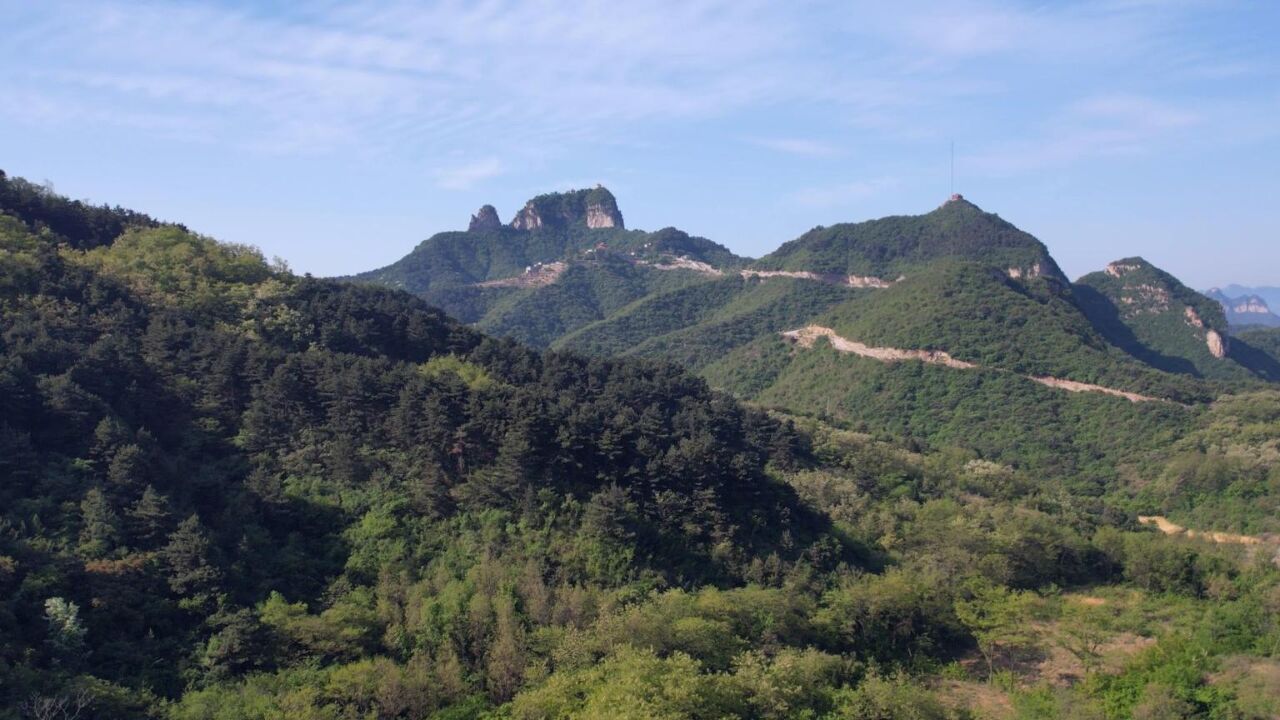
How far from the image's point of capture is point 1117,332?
113375 mm

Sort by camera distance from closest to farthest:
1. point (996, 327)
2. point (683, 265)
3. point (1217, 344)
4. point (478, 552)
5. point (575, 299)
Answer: point (478, 552)
point (996, 327)
point (1217, 344)
point (575, 299)
point (683, 265)

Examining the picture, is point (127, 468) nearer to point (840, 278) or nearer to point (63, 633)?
point (63, 633)

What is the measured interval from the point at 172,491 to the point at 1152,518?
55.6 meters

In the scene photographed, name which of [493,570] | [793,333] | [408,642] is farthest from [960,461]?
[793,333]

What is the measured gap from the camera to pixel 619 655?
23766mm

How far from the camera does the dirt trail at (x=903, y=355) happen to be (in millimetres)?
72062

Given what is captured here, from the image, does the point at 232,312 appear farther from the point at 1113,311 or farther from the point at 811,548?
the point at 1113,311

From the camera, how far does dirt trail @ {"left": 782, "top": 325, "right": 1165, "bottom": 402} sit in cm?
7206

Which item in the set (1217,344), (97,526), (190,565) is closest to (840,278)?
(1217,344)

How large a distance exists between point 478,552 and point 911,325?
6608 cm

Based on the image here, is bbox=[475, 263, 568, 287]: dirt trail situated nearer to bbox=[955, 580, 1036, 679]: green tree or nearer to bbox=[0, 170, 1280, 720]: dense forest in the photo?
bbox=[0, 170, 1280, 720]: dense forest

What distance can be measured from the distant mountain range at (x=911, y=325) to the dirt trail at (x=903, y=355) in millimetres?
207

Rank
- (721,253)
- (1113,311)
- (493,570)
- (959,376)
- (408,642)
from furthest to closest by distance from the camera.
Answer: (721,253) → (1113,311) → (959,376) → (493,570) → (408,642)

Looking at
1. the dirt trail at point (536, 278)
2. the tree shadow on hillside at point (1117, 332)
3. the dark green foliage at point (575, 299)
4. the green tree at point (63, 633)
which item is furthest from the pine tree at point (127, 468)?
the dirt trail at point (536, 278)
